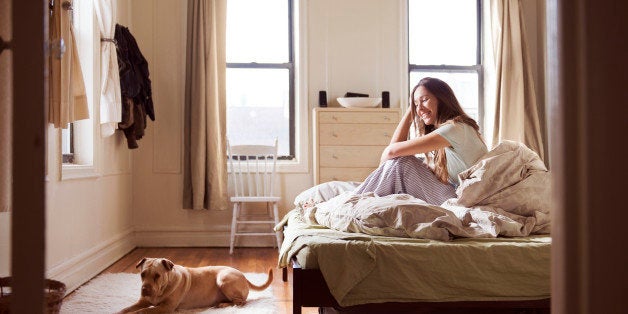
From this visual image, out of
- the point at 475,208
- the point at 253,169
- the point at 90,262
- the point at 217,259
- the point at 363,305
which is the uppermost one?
the point at 253,169

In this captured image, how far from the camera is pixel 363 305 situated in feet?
5.87

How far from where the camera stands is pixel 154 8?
4.71 metres

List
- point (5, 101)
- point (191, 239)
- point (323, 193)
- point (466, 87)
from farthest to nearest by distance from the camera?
point (466, 87), point (191, 239), point (323, 193), point (5, 101)

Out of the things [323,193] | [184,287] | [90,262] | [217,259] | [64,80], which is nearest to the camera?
[184,287]

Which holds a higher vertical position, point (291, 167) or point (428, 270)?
point (291, 167)

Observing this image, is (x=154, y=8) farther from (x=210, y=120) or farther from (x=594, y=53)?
(x=594, y=53)

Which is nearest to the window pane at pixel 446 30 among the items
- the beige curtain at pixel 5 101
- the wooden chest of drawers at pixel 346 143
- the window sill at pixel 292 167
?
the wooden chest of drawers at pixel 346 143

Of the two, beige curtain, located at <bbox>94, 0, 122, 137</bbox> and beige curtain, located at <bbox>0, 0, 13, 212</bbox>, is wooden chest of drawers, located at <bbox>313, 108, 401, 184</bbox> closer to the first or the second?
beige curtain, located at <bbox>94, 0, 122, 137</bbox>

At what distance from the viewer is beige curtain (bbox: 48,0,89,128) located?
255cm

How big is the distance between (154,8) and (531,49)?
11.5 feet

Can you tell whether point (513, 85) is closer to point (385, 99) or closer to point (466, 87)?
point (466, 87)

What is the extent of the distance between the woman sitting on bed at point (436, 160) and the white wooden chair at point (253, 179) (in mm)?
1907

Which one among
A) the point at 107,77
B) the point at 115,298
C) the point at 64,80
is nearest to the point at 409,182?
the point at 115,298

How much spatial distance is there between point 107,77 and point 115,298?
154cm
